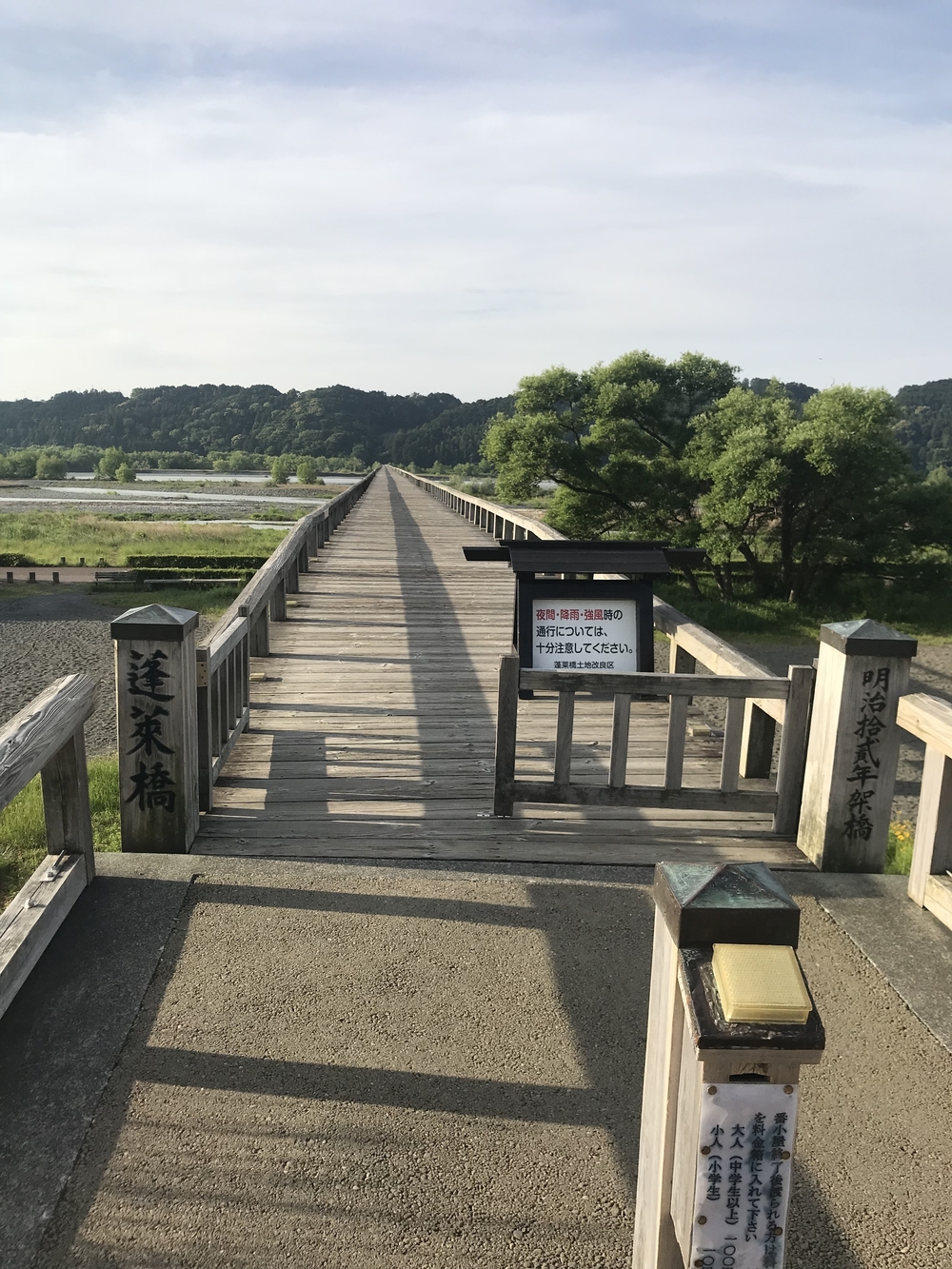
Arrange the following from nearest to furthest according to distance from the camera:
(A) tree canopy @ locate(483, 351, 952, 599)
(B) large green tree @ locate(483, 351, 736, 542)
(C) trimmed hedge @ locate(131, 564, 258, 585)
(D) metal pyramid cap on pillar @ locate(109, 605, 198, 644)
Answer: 1. (D) metal pyramid cap on pillar @ locate(109, 605, 198, 644)
2. (A) tree canopy @ locate(483, 351, 952, 599)
3. (B) large green tree @ locate(483, 351, 736, 542)
4. (C) trimmed hedge @ locate(131, 564, 258, 585)

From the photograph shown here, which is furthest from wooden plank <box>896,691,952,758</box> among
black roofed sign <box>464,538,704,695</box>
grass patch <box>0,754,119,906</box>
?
grass patch <box>0,754,119,906</box>

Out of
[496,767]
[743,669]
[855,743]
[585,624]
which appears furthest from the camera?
[585,624]

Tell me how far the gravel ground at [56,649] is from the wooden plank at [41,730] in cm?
866

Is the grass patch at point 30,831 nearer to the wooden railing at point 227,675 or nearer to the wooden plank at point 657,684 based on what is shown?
the wooden railing at point 227,675

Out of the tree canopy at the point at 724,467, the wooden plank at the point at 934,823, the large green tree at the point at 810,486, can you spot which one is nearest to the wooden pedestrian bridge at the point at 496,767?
the wooden plank at the point at 934,823

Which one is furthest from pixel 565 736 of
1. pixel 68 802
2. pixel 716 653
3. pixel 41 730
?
pixel 41 730

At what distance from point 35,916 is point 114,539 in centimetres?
5343

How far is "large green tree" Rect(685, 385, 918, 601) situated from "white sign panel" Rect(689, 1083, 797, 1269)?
84.1 ft

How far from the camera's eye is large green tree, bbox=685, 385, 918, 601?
25750 mm

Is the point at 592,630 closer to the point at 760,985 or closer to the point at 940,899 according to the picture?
the point at 940,899

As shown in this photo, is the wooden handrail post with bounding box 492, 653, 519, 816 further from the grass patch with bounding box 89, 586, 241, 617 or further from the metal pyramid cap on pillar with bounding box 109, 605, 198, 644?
the grass patch with bounding box 89, 586, 241, 617

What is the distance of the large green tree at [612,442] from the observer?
30.5 m

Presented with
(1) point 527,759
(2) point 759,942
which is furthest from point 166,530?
(2) point 759,942

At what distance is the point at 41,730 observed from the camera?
10.4 ft
